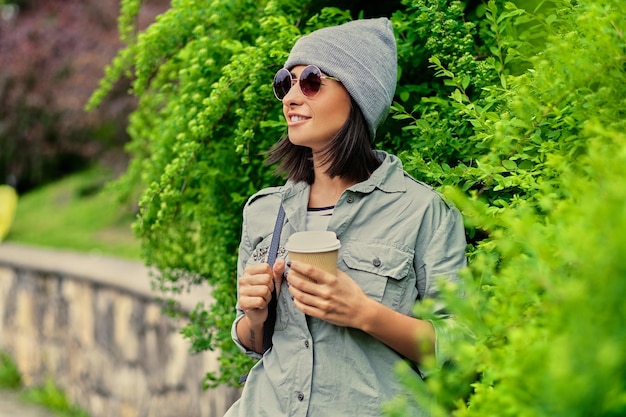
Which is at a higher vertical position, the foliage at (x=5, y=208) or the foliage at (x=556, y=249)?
the foliage at (x=556, y=249)

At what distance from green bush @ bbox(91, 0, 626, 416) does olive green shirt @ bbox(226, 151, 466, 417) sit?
0.10m

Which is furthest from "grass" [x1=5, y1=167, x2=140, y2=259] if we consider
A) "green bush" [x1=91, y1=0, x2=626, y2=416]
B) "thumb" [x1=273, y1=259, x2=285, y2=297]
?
"thumb" [x1=273, y1=259, x2=285, y2=297]

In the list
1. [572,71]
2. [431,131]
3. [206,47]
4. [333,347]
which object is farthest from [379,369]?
[206,47]

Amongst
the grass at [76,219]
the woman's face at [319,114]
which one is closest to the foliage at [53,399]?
the grass at [76,219]

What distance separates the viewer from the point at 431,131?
7.11 ft

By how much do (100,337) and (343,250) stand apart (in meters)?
4.28

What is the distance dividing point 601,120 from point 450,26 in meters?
0.85

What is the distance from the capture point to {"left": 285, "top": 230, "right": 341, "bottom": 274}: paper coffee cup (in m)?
1.73

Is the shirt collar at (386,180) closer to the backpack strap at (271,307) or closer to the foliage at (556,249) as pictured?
the foliage at (556,249)

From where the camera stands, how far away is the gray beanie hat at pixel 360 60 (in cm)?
201

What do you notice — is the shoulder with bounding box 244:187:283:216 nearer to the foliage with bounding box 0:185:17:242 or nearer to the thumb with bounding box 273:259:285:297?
the thumb with bounding box 273:259:285:297

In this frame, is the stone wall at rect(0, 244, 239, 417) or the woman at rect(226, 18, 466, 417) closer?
the woman at rect(226, 18, 466, 417)

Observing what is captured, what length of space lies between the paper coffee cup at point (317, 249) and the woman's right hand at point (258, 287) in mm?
157

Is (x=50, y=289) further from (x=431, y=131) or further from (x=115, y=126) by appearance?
(x=431, y=131)
